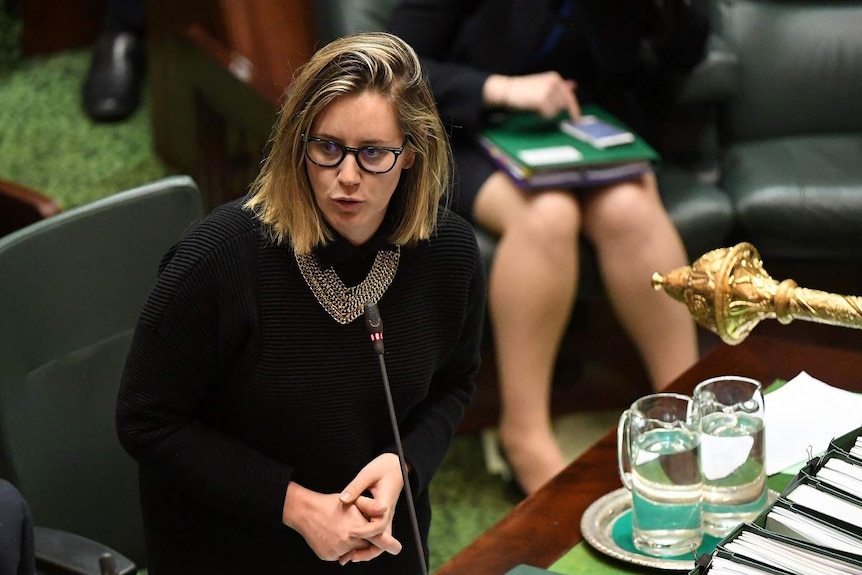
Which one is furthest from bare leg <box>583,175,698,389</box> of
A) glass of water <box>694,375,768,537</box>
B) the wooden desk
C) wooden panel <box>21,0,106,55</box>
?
wooden panel <box>21,0,106,55</box>

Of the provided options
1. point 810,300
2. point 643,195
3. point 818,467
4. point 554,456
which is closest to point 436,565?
point 554,456

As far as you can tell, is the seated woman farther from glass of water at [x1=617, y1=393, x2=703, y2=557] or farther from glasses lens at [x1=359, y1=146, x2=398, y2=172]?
glasses lens at [x1=359, y1=146, x2=398, y2=172]

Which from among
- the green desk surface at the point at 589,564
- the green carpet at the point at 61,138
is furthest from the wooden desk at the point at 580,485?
the green carpet at the point at 61,138

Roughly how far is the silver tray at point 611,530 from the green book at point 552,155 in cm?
108

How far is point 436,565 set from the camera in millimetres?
2326

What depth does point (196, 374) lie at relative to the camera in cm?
136

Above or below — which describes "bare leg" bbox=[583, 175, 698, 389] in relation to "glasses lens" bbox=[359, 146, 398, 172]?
below

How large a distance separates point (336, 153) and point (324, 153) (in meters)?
0.01

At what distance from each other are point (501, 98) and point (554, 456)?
709 millimetres

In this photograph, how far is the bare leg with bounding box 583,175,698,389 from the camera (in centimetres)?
249

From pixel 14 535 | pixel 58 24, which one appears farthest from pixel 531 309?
pixel 58 24

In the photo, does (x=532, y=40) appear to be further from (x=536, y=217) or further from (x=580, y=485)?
(x=580, y=485)

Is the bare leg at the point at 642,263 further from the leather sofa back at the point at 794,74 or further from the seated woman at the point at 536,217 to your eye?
the leather sofa back at the point at 794,74

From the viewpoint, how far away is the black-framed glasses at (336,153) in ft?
4.28
